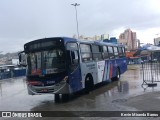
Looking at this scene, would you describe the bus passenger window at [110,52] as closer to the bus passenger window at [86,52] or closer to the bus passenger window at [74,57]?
the bus passenger window at [86,52]

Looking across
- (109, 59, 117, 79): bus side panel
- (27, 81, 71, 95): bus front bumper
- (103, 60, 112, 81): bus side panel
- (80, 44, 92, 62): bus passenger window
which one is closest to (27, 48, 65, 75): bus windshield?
(27, 81, 71, 95): bus front bumper

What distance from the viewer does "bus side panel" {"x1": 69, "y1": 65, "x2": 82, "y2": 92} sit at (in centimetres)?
1347

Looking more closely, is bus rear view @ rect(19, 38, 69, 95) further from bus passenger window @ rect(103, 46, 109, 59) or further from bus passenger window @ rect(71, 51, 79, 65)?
bus passenger window @ rect(103, 46, 109, 59)

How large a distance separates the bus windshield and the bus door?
38 centimetres

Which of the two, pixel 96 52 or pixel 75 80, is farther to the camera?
pixel 96 52

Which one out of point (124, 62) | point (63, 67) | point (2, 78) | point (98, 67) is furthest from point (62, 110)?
point (2, 78)

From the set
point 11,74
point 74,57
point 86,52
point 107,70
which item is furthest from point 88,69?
point 11,74

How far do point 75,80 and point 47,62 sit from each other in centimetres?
163

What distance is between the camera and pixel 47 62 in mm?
13305

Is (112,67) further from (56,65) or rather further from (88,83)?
(56,65)

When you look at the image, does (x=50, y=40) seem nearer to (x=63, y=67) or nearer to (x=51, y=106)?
(x=63, y=67)

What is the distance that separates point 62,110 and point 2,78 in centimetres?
3135

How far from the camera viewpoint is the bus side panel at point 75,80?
44.2 feet

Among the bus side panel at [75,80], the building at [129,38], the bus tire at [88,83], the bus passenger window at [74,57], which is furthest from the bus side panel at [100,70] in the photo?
the building at [129,38]
